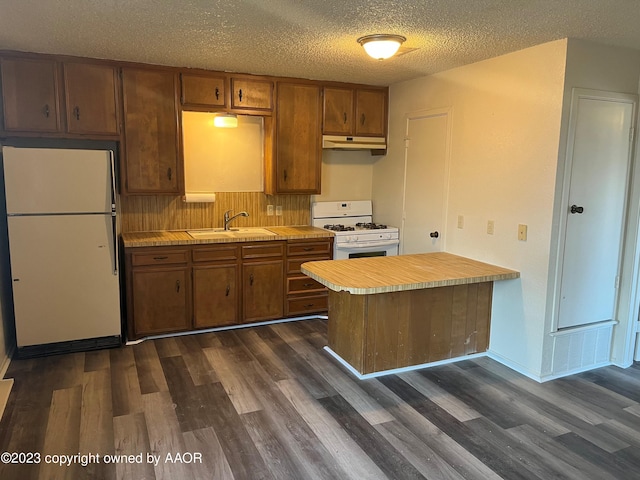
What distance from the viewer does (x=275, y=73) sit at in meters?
4.44

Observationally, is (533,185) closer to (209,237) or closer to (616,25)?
(616,25)

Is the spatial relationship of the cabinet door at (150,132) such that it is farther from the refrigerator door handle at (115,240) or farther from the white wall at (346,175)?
the white wall at (346,175)

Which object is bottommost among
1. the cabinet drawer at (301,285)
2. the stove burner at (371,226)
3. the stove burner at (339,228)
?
the cabinet drawer at (301,285)

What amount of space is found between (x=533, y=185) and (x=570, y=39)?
994 millimetres

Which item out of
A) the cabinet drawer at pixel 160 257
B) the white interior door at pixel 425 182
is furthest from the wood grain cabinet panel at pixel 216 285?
the white interior door at pixel 425 182

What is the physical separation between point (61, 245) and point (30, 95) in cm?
122

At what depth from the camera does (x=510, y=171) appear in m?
3.59

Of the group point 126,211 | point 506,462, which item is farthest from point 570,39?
point 126,211

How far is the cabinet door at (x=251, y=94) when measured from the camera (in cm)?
442

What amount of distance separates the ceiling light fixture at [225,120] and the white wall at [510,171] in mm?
1944

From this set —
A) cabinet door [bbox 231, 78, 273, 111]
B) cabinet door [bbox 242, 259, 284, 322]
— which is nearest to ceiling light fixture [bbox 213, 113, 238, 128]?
cabinet door [bbox 231, 78, 273, 111]

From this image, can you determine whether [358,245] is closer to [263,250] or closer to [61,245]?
[263,250]

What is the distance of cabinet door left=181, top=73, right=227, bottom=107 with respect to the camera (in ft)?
13.9

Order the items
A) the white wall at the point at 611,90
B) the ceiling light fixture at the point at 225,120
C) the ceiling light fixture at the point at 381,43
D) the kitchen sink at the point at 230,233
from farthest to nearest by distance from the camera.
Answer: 1. the ceiling light fixture at the point at 225,120
2. the kitchen sink at the point at 230,233
3. the white wall at the point at 611,90
4. the ceiling light fixture at the point at 381,43
